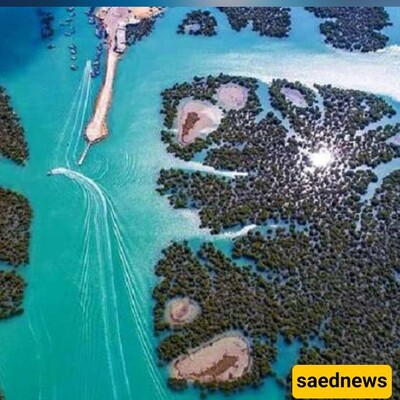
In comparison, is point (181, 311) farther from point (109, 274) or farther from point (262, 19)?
point (262, 19)

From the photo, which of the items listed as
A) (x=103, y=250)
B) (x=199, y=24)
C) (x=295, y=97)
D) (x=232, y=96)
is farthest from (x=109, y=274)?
(x=199, y=24)

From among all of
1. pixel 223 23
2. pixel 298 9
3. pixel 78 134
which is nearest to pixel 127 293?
pixel 78 134

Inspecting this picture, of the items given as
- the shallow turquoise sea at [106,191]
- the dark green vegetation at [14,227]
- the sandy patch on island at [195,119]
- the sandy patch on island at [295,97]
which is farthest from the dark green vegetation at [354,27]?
the dark green vegetation at [14,227]

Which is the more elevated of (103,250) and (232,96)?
(232,96)

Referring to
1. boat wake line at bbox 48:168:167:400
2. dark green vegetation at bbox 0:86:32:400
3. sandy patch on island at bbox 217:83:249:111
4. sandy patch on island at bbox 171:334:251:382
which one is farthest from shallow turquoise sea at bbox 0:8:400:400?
sandy patch on island at bbox 217:83:249:111

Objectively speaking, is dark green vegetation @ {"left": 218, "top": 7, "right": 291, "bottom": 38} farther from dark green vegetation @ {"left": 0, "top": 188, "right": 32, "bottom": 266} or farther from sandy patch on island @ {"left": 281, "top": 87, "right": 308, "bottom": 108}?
dark green vegetation @ {"left": 0, "top": 188, "right": 32, "bottom": 266}
